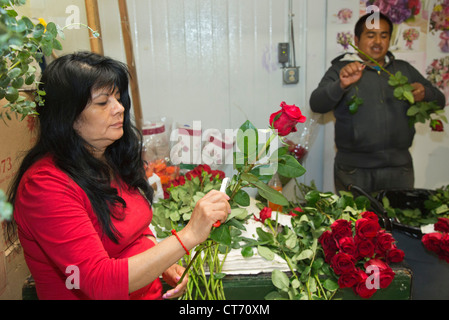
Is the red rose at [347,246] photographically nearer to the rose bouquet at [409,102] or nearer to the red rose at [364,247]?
the red rose at [364,247]

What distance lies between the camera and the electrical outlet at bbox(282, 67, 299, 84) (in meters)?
1.99

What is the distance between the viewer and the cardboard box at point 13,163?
1.05 meters

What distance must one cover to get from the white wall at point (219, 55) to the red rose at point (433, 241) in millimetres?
897

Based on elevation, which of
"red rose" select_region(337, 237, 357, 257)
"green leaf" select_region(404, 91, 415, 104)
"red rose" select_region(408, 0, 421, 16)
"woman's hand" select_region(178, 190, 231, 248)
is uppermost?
"red rose" select_region(408, 0, 421, 16)

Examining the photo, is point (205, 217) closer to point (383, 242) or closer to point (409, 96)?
point (383, 242)

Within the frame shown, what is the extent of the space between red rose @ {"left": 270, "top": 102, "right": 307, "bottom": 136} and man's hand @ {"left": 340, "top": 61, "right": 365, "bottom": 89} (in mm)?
1165

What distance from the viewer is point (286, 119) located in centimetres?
70

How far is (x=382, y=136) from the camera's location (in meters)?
1.89

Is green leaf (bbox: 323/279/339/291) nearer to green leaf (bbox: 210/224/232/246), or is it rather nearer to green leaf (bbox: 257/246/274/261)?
green leaf (bbox: 257/246/274/261)

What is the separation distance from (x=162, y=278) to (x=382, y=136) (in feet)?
4.54

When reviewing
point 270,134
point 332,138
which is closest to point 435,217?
point 332,138

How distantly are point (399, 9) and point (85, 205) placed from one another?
2.01 metres

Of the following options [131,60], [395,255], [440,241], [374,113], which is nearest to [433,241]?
[440,241]

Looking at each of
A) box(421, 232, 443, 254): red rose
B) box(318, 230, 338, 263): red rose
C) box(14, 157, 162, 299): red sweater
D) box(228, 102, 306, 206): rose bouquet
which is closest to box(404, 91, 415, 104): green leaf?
box(421, 232, 443, 254): red rose
